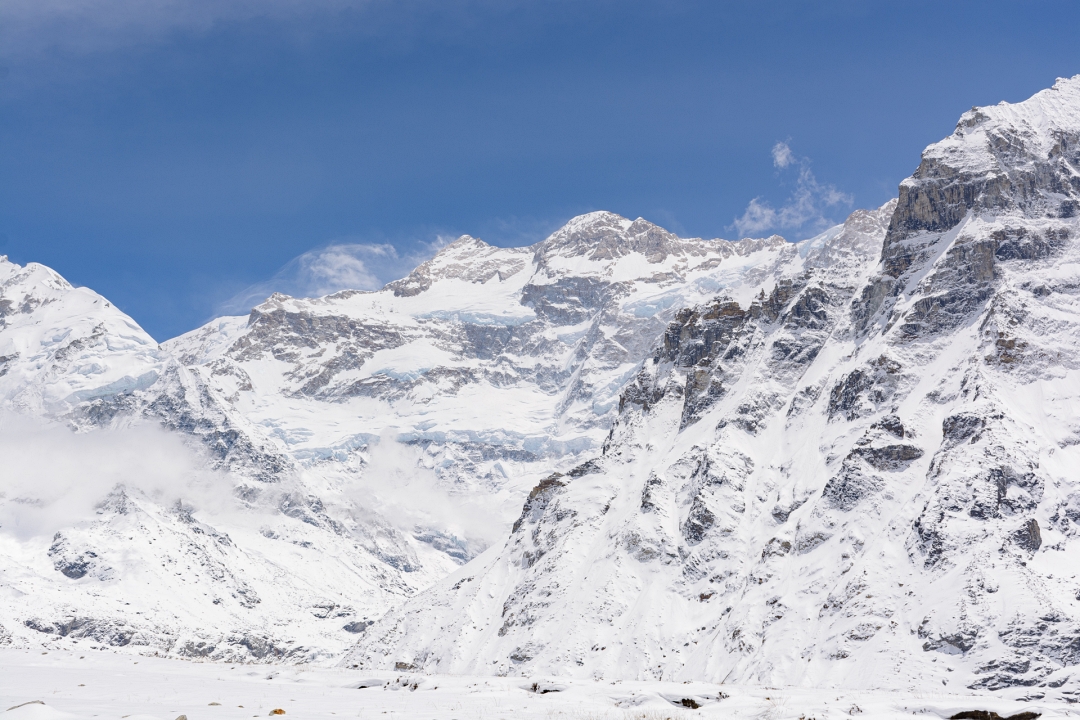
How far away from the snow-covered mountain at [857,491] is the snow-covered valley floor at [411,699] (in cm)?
5043

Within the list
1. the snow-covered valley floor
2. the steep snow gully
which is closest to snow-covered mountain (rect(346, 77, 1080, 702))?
the steep snow gully

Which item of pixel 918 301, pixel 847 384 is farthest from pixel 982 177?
pixel 847 384

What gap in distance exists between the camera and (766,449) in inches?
5418

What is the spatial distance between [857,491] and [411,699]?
91.2 metres

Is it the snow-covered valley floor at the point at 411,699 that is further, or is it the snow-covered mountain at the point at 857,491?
the snow-covered mountain at the point at 857,491

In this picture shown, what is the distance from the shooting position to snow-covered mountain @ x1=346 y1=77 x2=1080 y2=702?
85.4 meters

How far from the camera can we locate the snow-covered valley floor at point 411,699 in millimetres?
23234

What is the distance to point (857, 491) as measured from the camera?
108062mm

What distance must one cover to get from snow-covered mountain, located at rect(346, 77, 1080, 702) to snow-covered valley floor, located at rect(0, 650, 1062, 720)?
5043cm

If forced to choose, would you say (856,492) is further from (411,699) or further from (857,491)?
(411,699)

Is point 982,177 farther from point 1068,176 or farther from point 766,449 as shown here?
point 766,449

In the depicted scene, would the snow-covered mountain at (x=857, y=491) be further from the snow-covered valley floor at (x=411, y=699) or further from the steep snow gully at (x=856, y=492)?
the snow-covered valley floor at (x=411, y=699)

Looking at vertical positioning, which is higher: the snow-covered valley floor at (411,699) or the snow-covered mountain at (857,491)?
the snow-covered mountain at (857,491)

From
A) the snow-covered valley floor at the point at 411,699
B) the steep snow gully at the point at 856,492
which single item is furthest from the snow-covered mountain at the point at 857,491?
the snow-covered valley floor at the point at 411,699
